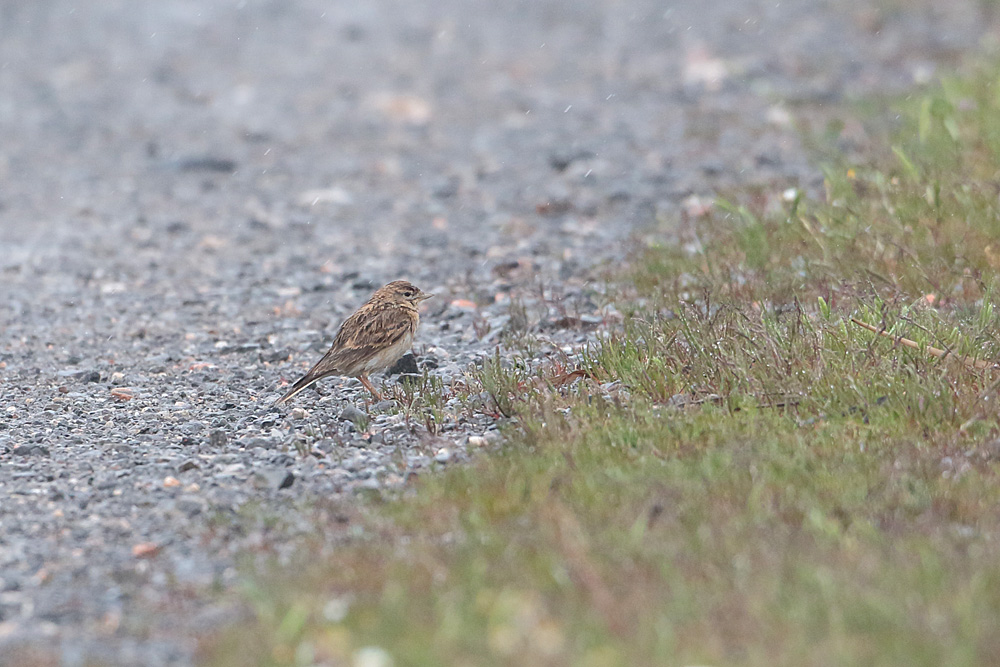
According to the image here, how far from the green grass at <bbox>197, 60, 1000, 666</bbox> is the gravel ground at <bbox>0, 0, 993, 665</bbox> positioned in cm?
52

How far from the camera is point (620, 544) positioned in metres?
5.14

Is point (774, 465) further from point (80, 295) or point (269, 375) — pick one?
point (80, 295)

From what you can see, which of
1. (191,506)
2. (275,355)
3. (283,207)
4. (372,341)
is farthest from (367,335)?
(283,207)

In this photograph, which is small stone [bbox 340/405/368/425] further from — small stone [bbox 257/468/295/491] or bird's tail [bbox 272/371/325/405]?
small stone [bbox 257/468/295/491]

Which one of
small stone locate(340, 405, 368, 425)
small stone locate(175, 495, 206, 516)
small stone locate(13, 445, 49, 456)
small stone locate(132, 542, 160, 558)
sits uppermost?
small stone locate(13, 445, 49, 456)

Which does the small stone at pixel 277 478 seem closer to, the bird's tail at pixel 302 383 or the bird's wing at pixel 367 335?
the bird's tail at pixel 302 383

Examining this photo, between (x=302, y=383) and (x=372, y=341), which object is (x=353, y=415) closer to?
(x=302, y=383)

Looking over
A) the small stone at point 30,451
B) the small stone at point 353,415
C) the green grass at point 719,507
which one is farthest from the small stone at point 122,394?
the green grass at point 719,507

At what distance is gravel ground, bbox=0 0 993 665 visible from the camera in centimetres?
614

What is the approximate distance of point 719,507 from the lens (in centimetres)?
546

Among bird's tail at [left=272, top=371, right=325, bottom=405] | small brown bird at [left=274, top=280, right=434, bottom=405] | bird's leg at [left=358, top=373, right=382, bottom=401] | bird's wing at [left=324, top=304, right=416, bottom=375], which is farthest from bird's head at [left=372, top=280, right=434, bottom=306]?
bird's tail at [left=272, top=371, right=325, bottom=405]

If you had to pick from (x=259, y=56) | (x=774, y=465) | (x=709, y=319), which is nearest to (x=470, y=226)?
(x=709, y=319)

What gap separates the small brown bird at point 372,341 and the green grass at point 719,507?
2.04ft

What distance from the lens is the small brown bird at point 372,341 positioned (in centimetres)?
789
